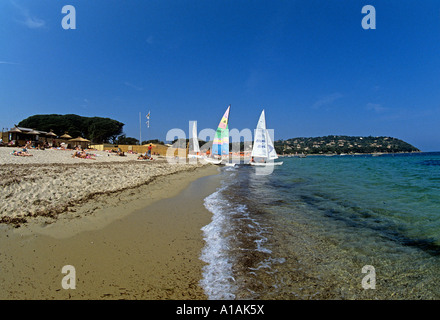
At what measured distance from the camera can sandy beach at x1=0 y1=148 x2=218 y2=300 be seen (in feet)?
9.37

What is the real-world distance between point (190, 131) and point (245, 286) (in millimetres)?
39629

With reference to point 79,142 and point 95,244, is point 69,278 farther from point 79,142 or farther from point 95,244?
point 79,142

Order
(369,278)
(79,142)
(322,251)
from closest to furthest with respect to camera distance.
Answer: (369,278) → (322,251) → (79,142)

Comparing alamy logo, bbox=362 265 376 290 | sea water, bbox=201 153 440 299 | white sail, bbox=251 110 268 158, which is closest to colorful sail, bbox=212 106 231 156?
white sail, bbox=251 110 268 158

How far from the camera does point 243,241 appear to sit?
4883mm

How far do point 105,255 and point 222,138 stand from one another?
34.2 metres

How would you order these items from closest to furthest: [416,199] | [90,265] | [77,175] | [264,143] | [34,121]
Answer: [90,265] → [416,199] → [77,175] → [264,143] → [34,121]

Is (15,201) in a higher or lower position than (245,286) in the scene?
higher

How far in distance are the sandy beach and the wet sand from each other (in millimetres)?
12

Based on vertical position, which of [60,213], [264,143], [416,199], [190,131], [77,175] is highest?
[190,131]

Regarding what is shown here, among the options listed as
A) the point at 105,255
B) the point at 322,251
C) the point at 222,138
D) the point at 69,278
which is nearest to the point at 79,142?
the point at 222,138

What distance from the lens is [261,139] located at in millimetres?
34125
